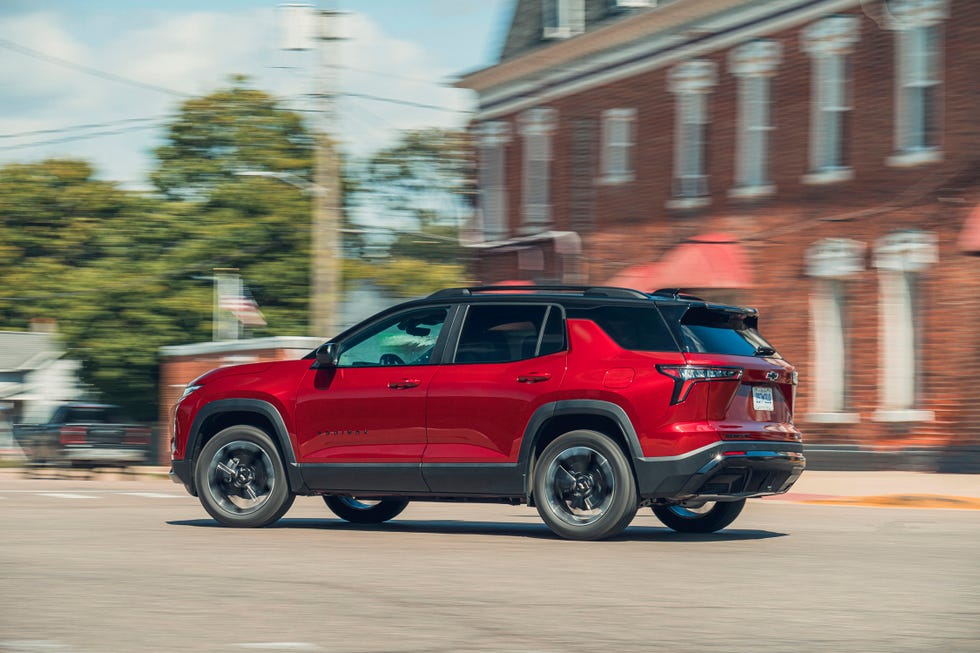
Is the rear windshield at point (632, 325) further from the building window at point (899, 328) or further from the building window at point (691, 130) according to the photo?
the building window at point (691, 130)

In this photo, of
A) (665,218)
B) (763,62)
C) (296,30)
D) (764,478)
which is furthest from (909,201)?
(764,478)

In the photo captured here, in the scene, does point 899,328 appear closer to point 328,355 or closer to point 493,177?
point 493,177

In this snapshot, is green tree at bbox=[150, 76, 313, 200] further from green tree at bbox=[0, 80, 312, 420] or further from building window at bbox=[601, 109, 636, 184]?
building window at bbox=[601, 109, 636, 184]

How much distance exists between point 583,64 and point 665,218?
4664 millimetres

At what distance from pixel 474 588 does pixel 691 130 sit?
72.7 ft

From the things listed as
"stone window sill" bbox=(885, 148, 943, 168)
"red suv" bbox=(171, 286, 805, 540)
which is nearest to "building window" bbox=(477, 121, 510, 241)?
"stone window sill" bbox=(885, 148, 943, 168)

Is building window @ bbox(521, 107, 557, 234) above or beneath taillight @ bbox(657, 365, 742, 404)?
above

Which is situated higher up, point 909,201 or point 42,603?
point 909,201

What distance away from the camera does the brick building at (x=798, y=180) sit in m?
23.3

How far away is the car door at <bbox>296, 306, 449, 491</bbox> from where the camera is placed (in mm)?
11352

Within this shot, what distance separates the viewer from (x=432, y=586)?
8398 millimetres

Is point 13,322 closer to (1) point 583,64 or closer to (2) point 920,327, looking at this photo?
(1) point 583,64

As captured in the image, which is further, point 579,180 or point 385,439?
point 579,180

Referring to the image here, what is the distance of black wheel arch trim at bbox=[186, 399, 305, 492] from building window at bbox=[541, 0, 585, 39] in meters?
22.0
